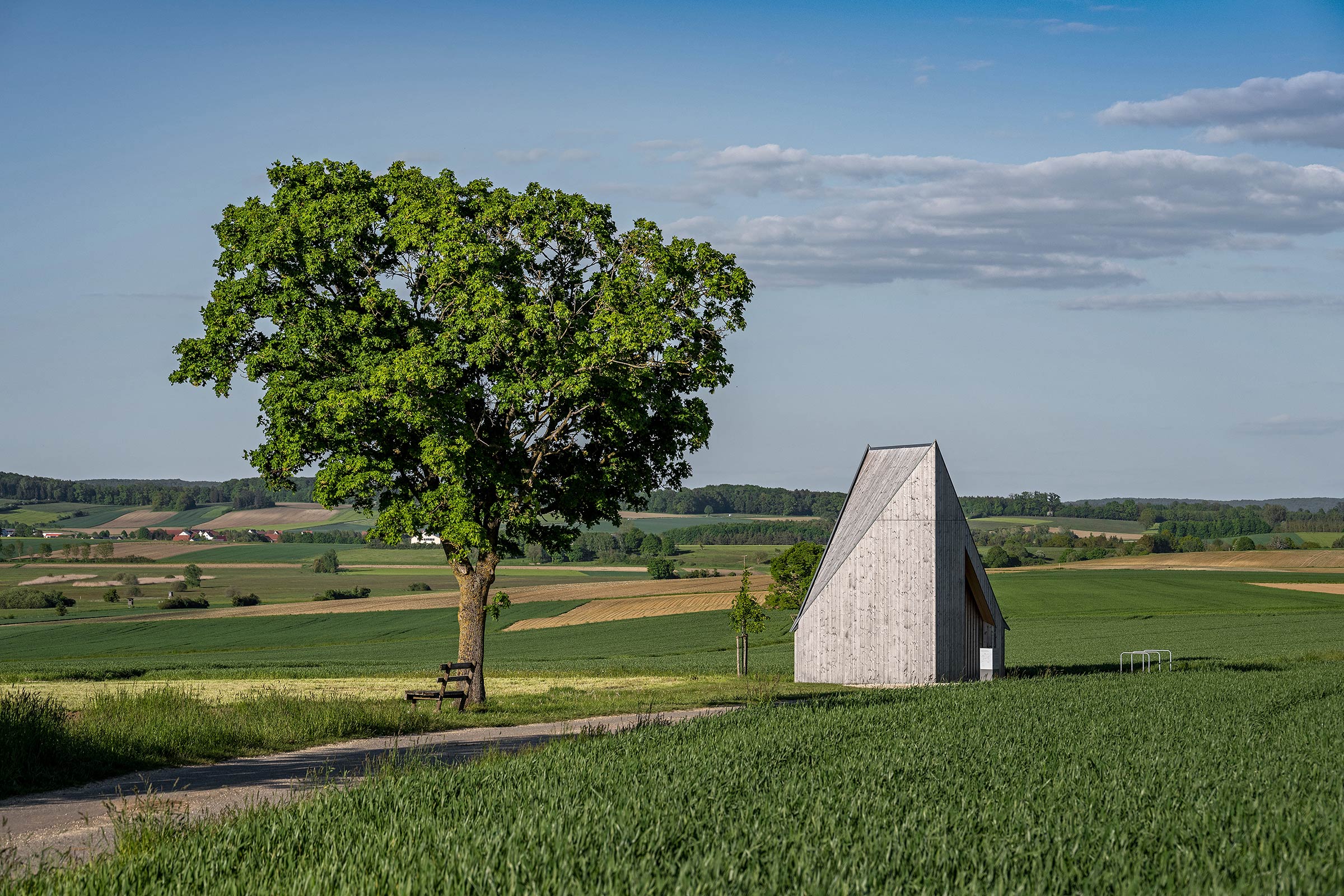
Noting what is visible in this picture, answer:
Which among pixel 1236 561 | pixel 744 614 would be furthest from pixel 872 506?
pixel 1236 561

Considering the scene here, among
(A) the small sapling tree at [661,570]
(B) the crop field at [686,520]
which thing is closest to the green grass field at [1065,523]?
(B) the crop field at [686,520]

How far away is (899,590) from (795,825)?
24.2 meters

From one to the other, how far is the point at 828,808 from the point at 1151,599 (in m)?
73.3

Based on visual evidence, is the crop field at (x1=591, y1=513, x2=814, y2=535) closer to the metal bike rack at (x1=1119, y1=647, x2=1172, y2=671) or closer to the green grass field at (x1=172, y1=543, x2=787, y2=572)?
the green grass field at (x1=172, y1=543, x2=787, y2=572)

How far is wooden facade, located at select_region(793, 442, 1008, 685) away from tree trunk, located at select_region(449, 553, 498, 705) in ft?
37.3

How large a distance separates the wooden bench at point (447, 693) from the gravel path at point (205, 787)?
3131 millimetres

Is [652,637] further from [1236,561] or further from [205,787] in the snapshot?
[1236,561]

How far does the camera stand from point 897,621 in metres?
31.9

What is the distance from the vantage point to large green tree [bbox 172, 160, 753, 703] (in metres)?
22.7

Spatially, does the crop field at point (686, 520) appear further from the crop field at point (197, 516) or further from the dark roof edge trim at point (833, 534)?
the dark roof edge trim at point (833, 534)

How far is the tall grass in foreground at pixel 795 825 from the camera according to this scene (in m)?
7.04

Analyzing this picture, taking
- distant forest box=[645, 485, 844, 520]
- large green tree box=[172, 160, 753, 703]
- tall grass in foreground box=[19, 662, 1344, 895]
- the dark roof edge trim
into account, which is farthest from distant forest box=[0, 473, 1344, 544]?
tall grass in foreground box=[19, 662, 1344, 895]

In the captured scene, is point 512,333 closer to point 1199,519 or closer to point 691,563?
point 691,563

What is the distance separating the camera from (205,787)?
13.1 meters
